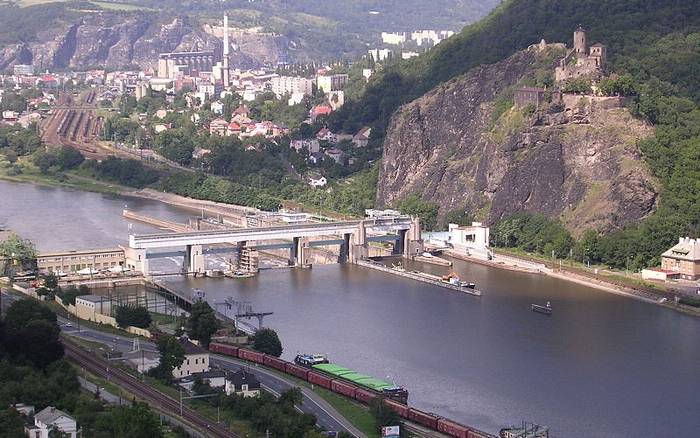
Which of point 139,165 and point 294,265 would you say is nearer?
point 294,265

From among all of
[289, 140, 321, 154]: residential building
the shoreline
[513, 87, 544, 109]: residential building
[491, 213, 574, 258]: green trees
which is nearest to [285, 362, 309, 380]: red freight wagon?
the shoreline

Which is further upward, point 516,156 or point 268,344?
point 516,156

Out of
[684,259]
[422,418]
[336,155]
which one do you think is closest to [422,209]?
[684,259]

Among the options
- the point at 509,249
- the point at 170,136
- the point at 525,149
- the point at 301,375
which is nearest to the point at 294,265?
the point at 509,249

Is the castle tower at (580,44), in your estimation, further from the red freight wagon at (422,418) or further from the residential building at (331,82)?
the residential building at (331,82)

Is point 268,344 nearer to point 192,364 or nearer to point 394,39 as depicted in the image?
point 192,364

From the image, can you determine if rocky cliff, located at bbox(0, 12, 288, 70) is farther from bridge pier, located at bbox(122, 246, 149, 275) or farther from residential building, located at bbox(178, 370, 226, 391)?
residential building, located at bbox(178, 370, 226, 391)

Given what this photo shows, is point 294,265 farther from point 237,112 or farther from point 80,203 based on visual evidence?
point 237,112
